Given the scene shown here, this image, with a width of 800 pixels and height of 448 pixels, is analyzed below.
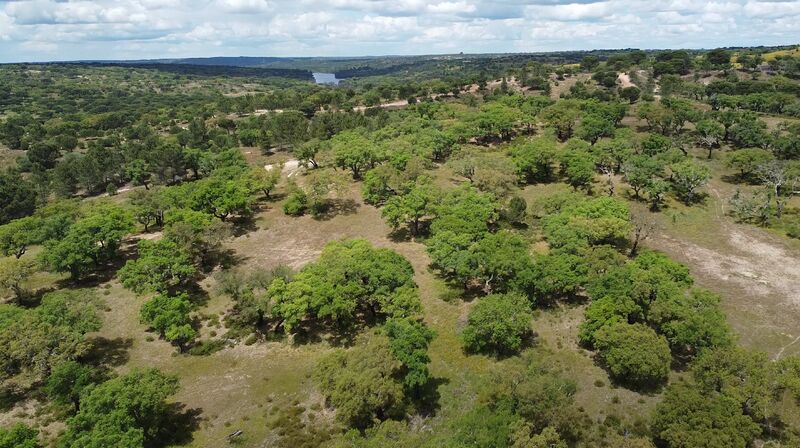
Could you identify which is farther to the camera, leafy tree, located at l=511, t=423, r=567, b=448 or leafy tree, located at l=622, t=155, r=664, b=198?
leafy tree, located at l=622, t=155, r=664, b=198

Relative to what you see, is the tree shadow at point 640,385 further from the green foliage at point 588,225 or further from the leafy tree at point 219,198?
the leafy tree at point 219,198

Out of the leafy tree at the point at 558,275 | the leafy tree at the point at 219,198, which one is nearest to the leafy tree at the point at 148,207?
the leafy tree at the point at 219,198

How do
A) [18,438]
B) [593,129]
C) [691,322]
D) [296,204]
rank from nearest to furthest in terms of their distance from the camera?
[18,438]
[691,322]
[296,204]
[593,129]

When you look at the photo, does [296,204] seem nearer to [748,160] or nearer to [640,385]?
[640,385]

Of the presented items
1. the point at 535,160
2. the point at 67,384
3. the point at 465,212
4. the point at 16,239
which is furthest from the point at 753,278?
the point at 16,239

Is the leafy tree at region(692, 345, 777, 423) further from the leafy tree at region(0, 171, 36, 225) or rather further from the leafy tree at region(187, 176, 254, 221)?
the leafy tree at region(0, 171, 36, 225)

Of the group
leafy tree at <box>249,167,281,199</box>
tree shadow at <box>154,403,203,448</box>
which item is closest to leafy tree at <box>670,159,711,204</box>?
leafy tree at <box>249,167,281,199</box>
